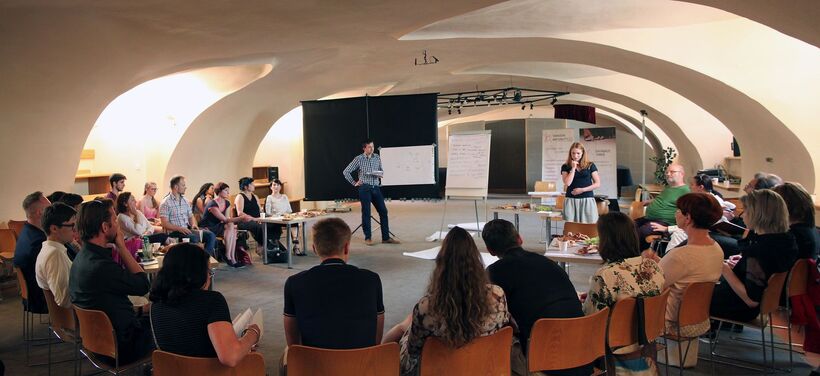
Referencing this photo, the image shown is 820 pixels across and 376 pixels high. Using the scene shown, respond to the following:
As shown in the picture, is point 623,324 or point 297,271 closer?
point 623,324

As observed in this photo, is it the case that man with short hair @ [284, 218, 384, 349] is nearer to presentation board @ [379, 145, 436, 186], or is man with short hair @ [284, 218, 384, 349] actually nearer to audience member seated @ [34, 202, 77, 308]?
audience member seated @ [34, 202, 77, 308]

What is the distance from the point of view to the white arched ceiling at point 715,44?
7.19m

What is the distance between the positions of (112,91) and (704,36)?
795cm

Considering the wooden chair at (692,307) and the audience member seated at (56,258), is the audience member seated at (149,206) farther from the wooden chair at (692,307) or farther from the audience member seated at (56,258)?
the wooden chair at (692,307)

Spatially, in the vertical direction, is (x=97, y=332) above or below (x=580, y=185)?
below

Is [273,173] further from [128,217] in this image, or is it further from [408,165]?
[128,217]

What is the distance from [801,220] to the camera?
3.97 meters

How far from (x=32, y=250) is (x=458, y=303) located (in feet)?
11.7

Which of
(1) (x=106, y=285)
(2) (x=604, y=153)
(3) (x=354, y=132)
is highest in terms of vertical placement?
(3) (x=354, y=132)

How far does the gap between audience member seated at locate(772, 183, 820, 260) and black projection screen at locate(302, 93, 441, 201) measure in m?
6.07

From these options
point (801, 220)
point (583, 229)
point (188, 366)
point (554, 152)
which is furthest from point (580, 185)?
point (554, 152)

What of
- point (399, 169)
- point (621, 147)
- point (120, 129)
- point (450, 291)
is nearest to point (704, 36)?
point (399, 169)

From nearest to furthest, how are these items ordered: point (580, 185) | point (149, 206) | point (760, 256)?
point (760, 256) < point (580, 185) < point (149, 206)

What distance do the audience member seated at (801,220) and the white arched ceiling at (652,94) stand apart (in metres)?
8.11
